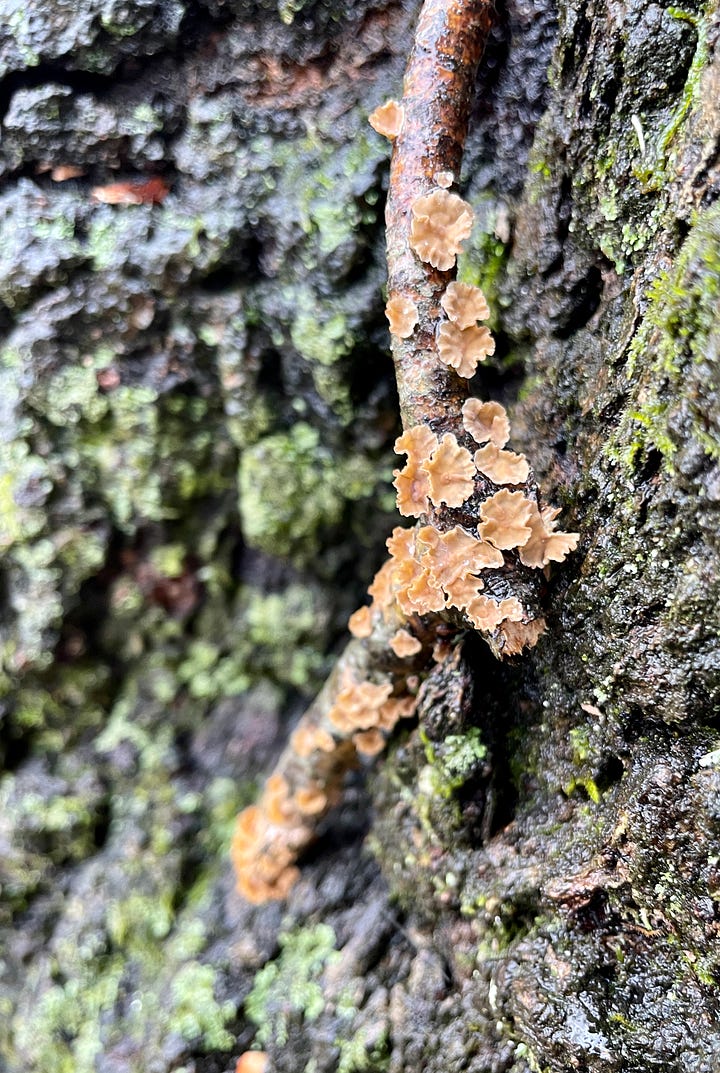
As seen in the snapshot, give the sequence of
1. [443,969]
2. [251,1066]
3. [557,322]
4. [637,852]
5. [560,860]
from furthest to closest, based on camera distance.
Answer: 1. [251,1066]
2. [443,969]
3. [557,322]
4. [560,860]
5. [637,852]

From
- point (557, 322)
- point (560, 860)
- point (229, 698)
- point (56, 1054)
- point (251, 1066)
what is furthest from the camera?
point (229, 698)

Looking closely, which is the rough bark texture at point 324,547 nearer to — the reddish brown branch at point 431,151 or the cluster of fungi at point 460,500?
the cluster of fungi at point 460,500

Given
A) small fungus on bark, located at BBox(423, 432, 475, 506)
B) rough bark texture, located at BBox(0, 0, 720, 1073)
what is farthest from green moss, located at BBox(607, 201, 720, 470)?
small fungus on bark, located at BBox(423, 432, 475, 506)

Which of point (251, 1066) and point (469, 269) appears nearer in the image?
point (469, 269)

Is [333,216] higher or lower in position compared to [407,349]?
higher

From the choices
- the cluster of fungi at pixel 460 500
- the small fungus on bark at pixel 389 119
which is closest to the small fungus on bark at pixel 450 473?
the cluster of fungi at pixel 460 500

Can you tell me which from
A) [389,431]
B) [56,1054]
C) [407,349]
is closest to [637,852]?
[407,349]

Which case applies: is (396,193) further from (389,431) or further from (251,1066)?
(251,1066)

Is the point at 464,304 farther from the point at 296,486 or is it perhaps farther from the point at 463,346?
the point at 296,486

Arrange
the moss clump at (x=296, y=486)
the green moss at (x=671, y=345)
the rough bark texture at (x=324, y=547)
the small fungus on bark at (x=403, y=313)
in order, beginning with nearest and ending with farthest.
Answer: the green moss at (x=671, y=345), the rough bark texture at (x=324, y=547), the small fungus on bark at (x=403, y=313), the moss clump at (x=296, y=486)
